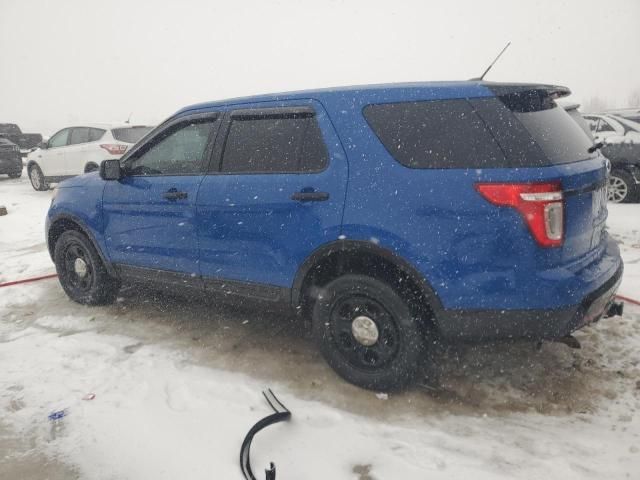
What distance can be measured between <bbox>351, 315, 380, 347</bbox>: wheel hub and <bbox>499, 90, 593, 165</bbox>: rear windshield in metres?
1.36

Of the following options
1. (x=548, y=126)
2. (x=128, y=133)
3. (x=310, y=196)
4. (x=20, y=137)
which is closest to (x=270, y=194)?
(x=310, y=196)

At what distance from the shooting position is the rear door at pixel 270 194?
2.96 metres

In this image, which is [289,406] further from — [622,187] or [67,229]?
[622,187]

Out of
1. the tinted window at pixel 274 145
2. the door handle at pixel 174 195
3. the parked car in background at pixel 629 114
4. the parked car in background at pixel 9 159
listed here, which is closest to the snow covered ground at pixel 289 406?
the door handle at pixel 174 195

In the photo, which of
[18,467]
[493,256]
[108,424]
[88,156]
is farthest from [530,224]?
[88,156]

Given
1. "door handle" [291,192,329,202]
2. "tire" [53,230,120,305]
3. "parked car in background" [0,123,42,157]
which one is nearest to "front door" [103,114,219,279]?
"tire" [53,230,120,305]

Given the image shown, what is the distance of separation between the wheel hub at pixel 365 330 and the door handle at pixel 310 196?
776 mm

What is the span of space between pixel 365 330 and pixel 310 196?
0.90 m

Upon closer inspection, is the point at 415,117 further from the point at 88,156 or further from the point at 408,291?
the point at 88,156

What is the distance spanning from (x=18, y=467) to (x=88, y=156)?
10306mm

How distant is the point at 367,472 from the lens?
2.33 metres

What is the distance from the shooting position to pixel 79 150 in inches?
457

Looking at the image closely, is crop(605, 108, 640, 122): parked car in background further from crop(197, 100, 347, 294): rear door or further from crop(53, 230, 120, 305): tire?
crop(53, 230, 120, 305): tire

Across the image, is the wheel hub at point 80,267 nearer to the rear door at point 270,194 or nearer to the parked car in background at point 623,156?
the rear door at point 270,194
